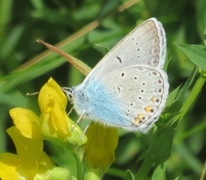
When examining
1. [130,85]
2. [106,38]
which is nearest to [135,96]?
[130,85]

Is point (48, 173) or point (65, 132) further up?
point (65, 132)

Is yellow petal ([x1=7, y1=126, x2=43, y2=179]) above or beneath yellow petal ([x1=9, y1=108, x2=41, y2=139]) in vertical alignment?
beneath

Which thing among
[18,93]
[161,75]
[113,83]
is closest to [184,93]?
[161,75]

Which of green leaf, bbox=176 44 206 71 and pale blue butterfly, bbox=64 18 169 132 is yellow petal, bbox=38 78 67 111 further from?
green leaf, bbox=176 44 206 71

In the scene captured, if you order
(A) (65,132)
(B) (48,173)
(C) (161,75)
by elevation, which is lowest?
(B) (48,173)

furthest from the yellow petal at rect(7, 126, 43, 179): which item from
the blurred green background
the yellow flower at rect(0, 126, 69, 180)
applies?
the blurred green background

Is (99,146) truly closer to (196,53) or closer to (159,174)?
(159,174)

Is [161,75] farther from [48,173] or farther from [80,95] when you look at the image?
[48,173]

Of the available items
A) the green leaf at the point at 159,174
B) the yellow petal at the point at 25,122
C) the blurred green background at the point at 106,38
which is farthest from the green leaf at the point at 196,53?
the blurred green background at the point at 106,38
